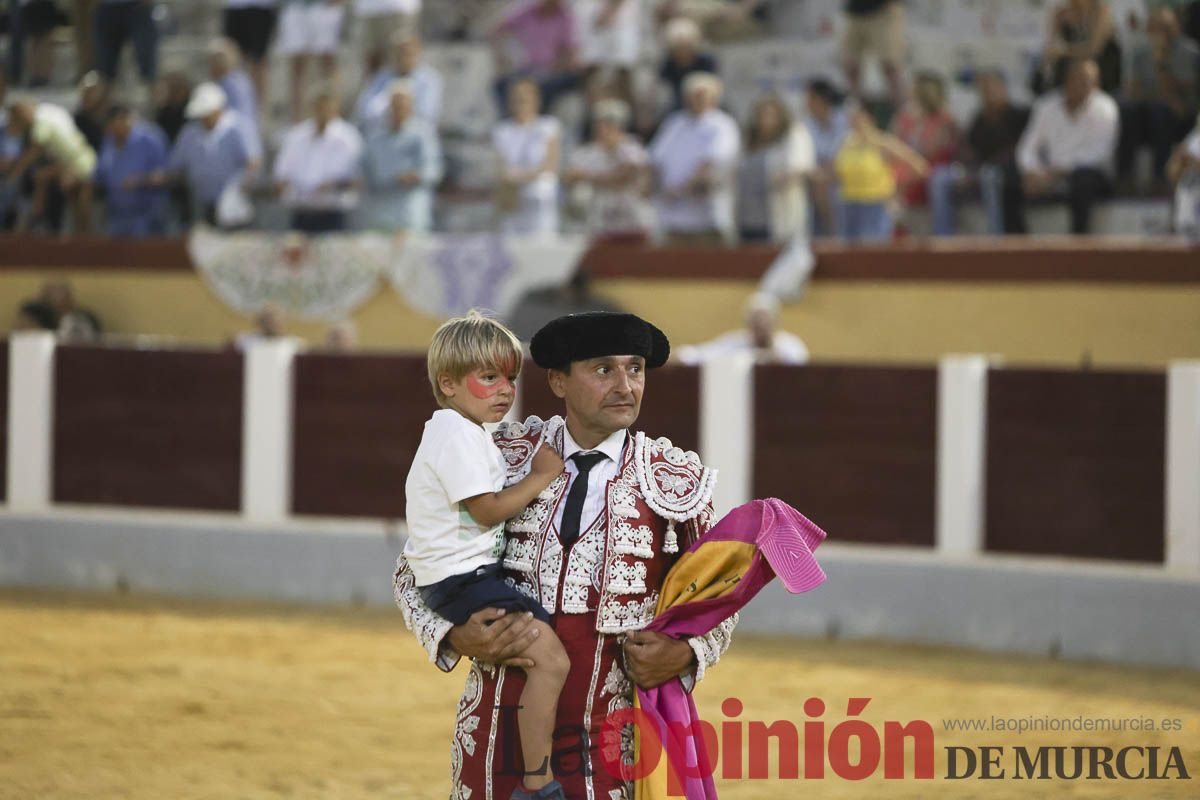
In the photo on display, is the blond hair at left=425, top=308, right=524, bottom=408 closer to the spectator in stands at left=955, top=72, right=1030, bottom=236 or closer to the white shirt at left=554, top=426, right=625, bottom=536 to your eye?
the white shirt at left=554, top=426, right=625, bottom=536

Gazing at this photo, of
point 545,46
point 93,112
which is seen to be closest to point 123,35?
point 93,112

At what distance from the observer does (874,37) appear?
434 inches

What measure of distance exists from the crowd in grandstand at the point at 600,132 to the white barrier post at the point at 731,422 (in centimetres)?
187

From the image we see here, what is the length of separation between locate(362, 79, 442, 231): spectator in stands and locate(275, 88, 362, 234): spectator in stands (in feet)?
0.51

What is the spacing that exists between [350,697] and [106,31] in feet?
25.0

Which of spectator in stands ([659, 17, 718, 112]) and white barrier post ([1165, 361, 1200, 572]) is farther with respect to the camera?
spectator in stands ([659, 17, 718, 112])

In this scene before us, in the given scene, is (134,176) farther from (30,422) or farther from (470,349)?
(470,349)

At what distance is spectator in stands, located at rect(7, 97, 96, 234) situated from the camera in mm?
11891

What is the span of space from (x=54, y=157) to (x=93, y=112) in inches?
17.5

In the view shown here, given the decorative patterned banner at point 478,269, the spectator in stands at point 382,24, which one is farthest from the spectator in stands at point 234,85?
the decorative patterned banner at point 478,269

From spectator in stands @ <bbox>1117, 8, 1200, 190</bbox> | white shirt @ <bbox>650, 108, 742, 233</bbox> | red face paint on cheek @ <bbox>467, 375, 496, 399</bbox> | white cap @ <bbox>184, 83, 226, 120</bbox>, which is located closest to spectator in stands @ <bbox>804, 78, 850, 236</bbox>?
white shirt @ <bbox>650, 108, 742, 233</bbox>

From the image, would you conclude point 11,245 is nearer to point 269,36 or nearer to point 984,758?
point 269,36

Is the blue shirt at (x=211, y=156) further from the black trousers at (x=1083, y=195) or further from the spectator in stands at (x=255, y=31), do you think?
the black trousers at (x=1083, y=195)

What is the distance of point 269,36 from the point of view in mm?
12477
